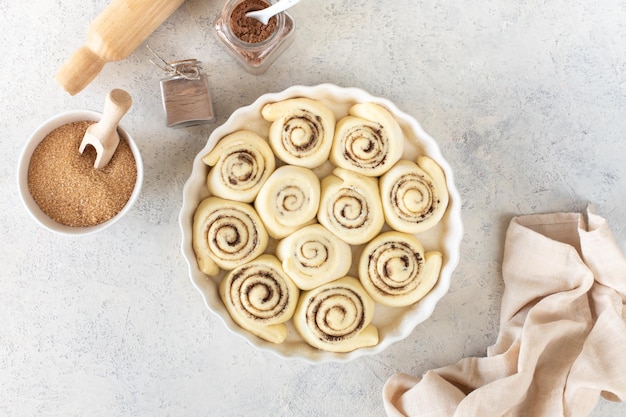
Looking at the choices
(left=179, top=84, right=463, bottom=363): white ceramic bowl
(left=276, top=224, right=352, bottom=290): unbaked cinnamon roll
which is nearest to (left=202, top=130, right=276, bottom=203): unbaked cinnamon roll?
(left=179, top=84, right=463, bottom=363): white ceramic bowl

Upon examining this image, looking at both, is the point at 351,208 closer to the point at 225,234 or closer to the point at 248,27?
the point at 225,234

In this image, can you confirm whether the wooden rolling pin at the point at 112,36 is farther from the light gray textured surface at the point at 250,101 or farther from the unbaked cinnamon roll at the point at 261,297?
the unbaked cinnamon roll at the point at 261,297

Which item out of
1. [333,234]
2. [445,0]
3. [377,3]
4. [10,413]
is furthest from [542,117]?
[10,413]

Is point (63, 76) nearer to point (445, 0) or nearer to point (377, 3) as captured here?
point (377, 3)

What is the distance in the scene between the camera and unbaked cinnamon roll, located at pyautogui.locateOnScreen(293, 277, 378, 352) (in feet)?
3.99

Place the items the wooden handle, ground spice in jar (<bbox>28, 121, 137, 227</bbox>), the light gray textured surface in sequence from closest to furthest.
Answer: the wooden handle, ground spice in jar (<bbox>28, 121, 137, 227</bbox>), the light gray textured surface

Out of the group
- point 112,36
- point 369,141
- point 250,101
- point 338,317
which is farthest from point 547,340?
point 112,36

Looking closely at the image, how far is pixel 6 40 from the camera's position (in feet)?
4.36

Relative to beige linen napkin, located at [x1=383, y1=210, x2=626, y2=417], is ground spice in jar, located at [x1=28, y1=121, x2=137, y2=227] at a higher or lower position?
higher

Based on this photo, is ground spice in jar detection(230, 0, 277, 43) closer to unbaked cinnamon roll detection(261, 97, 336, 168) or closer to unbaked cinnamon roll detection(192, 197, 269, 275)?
unbaked cinnamon roll detection(261, 97, 336, 168)

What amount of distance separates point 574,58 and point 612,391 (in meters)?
0.75

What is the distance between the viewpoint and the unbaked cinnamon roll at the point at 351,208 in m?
1.22

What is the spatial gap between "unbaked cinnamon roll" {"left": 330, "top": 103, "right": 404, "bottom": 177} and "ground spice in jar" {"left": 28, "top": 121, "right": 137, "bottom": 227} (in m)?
0.46

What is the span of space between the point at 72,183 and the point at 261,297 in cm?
45
